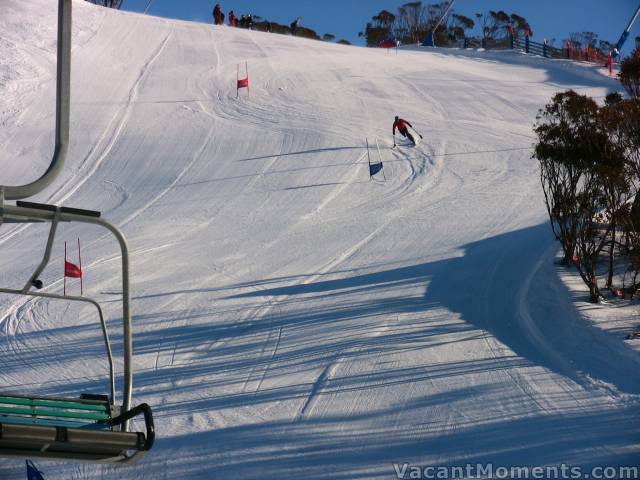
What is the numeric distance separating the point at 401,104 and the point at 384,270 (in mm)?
12681

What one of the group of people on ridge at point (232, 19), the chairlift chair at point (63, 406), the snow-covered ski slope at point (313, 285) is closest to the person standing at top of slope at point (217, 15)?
the group of people on ridge at point (232, 19)

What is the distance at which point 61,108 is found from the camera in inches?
83.4

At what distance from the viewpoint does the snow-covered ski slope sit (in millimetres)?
6910

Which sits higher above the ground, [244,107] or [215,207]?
[244,107]

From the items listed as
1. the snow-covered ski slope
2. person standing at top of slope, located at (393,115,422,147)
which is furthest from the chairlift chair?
person standing at top of slope, located at (393,115,422,147)

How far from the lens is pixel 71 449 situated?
8.42ft

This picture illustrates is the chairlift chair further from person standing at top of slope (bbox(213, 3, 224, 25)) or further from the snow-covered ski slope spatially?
person standing at top of slope (bbox(213, 3, 224, 25))

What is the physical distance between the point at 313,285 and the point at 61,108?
29.7 feet

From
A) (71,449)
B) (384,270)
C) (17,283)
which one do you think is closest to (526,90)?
(384,270)

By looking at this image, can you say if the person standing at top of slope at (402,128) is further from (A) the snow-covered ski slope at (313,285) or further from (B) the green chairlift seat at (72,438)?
(B) the green chairlift seat at (72,438)

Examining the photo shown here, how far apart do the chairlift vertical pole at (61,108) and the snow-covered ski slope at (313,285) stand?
15.7 ft

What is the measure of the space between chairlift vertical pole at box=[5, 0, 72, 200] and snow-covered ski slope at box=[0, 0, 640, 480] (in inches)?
189

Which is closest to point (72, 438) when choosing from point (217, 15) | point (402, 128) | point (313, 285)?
point (313, 285)

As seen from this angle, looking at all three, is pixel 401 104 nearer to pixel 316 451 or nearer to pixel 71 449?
pixel 316 451
